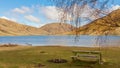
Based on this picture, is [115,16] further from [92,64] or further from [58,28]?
[92,64]

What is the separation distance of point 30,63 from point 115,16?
11.6 meters

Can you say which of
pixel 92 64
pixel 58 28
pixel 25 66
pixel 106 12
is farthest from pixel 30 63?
pixel 106 12

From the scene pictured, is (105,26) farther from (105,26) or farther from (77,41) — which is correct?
(77,41)

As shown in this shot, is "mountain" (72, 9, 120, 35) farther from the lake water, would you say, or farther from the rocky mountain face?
the lake water

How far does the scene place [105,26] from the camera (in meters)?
9.26

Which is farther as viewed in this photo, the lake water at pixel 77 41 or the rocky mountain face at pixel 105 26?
the lake water at pixel 77 41

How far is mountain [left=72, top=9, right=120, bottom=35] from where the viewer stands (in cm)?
891

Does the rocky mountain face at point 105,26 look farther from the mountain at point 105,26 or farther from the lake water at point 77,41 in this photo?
the lake water at point 77,41

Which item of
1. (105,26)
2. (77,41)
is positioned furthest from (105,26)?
(77,41)

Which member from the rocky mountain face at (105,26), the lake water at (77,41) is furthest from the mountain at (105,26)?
the lake water at (77,41)

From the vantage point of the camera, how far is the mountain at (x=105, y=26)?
8906 mm

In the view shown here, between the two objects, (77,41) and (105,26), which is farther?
(77,41)

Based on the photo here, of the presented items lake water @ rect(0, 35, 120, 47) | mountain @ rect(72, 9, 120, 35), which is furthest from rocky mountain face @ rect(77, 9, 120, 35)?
lake water @ rect(0, 35, 120, 47)

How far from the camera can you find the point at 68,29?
9758 millimetres
